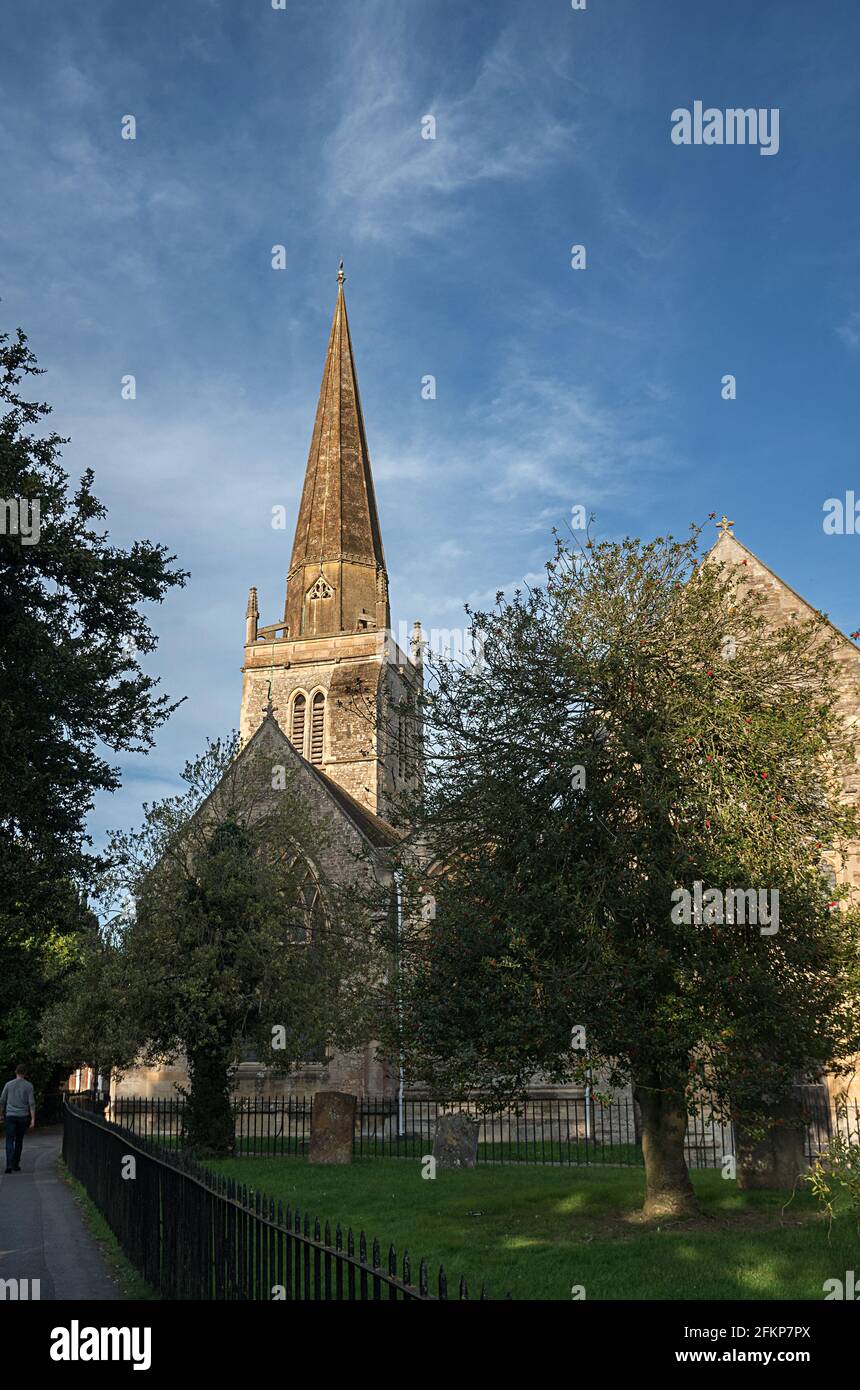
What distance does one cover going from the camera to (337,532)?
174ft

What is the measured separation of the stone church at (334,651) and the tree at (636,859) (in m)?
19.2

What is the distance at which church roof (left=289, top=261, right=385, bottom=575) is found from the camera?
5328 centimetres

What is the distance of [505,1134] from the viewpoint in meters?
28.4

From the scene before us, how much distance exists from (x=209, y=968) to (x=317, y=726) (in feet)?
89.5

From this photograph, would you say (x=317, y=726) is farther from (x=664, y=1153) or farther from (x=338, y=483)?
(x=664, y=1153)

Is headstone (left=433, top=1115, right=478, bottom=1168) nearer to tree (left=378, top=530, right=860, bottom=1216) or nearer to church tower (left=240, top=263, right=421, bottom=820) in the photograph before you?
tree (left=378, top=530, right=860, bottom=1216)

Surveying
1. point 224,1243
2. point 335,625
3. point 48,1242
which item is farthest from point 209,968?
point 335,625

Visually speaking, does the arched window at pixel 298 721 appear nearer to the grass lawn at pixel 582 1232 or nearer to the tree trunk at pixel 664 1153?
the grass lawn at pixel 582 1232

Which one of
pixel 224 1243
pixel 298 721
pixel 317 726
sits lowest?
pixel 224 1243

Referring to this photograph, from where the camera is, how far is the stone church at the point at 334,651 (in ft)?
113

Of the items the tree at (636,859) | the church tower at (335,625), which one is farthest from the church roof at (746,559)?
the church tower at (335,625)

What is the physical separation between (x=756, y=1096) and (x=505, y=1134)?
1777cm

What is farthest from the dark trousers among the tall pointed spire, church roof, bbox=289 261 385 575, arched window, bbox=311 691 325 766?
church roof, bbox=289 261 385 575
